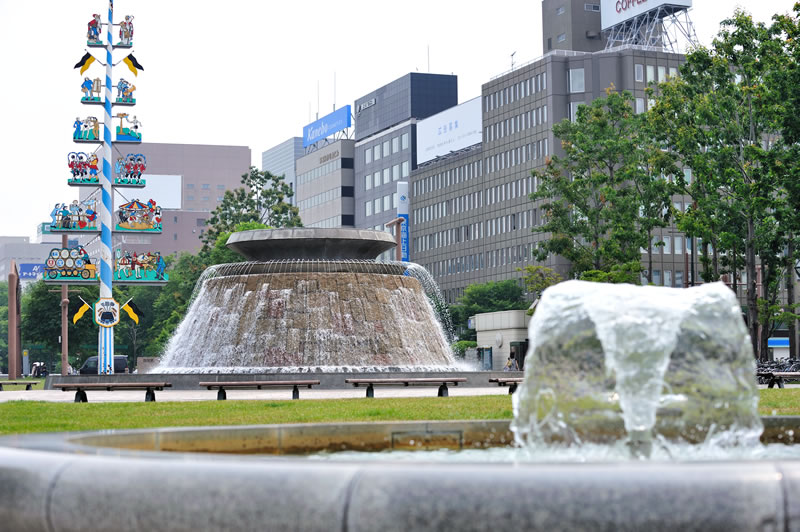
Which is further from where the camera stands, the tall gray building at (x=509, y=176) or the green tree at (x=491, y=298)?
the green tree at (x=491, y=298)

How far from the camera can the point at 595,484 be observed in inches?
159

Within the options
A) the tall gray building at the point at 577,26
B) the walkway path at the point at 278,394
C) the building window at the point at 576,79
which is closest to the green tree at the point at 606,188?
the walkway path at the point at 278,394

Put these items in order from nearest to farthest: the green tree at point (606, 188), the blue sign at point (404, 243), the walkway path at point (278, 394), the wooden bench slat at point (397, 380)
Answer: the wooden bench slat at point (397, 380), the walkway path at point (278, 394), the green tree at point (606, 188), the blue sign at point (404, 243)

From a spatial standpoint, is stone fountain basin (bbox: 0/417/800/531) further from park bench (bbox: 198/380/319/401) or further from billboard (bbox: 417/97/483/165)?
billboard (bbox: 417/97/483/165)

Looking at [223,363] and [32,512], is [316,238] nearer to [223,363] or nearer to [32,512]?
[223,363]

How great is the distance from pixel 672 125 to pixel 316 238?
1924 cm

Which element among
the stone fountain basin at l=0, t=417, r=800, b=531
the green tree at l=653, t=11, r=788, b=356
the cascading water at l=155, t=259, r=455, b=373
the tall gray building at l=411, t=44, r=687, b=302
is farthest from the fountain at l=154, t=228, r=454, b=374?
the tall gray building at l=411, t=44, r=687, b=302

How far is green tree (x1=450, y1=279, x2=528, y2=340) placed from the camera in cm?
8956

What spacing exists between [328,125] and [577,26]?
44.1 meters

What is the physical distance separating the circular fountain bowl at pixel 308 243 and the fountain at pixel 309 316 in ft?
0.09

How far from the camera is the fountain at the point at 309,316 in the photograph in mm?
29000

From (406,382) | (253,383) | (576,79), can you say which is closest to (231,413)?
(253,383)

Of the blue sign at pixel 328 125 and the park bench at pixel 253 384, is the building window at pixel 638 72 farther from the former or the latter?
the park bench at pixel 253 384

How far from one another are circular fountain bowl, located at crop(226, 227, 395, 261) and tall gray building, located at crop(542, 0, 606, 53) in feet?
233
